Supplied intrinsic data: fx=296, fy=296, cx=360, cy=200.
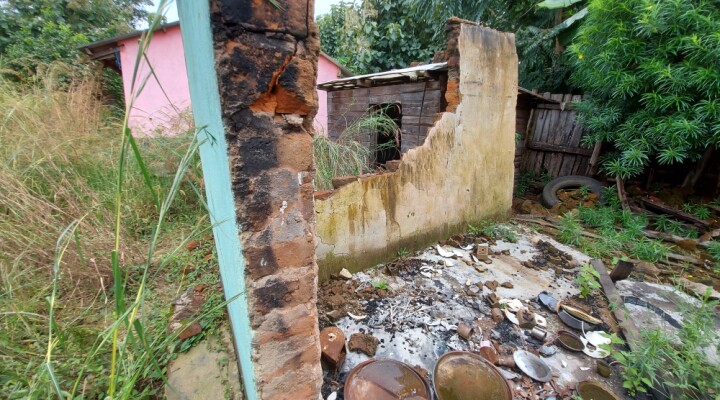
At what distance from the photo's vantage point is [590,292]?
3.01 metres

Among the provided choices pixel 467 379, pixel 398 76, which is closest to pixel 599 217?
pixel 398 76

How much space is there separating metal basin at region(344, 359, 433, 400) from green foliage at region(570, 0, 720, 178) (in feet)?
16.1

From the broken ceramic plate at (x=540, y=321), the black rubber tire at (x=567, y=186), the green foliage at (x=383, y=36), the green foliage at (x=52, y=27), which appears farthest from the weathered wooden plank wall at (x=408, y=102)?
the green foliage at (x=52, y=27)

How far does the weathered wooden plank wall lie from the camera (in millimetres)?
4605

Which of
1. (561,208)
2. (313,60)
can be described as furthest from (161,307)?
(561,208)

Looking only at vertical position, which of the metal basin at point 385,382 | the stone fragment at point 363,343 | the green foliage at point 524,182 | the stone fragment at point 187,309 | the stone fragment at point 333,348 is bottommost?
the green foliage at point 524,182

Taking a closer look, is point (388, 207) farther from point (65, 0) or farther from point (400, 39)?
point (65, 0)

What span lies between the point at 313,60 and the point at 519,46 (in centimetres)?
857

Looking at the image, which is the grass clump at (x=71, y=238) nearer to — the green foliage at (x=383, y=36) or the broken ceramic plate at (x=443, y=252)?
the broken ceramic plate at (x=443, y=252)

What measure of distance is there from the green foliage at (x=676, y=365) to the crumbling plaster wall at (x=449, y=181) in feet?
6.86

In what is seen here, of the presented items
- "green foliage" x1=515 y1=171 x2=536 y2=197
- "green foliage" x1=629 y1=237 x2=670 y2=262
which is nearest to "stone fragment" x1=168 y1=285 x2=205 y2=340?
"green foliage" x1=629 y1=237 x2=670 y2=262

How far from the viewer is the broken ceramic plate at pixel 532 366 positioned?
209cm

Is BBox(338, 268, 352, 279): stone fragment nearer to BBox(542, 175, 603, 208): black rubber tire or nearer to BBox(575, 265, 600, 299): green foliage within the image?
BBox(575, 265, 600, 299): green foliage

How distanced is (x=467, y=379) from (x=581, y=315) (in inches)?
54.3
